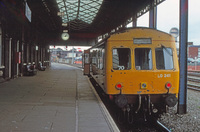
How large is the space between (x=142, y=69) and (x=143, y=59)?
344 millimetres

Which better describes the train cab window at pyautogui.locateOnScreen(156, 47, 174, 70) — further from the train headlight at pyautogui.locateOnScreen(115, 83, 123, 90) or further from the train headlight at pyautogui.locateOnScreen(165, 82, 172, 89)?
the train headlight at pyautogui.locateOnScreen(115, 83, 123, 90)

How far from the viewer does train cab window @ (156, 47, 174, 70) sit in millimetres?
7312

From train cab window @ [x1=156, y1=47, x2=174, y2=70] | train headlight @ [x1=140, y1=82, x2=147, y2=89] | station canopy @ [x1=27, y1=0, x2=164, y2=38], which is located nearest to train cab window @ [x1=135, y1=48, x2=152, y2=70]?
train cab window @ [x1=156, y1=47, x2=174, y2=70]

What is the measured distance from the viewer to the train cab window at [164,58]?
24.0 ft

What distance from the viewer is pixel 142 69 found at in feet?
23.8

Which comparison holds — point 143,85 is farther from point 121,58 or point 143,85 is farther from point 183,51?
point 183,51

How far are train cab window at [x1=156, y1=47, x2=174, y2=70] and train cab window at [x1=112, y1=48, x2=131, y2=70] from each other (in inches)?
34.7

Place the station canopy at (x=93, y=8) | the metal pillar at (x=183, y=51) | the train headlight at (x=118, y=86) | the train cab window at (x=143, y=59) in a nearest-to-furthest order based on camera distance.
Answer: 1. the train headlight at (x=118, y=86)
2. the train cab window at (x=143, y=59)
3. the metal pillar at (x=183, y=51)
4. the station canopy at (x=93, y=8)

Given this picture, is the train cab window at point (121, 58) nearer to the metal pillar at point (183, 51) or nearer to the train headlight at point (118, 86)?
the train headlight at point (118, 86)

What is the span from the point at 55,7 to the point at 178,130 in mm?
16637

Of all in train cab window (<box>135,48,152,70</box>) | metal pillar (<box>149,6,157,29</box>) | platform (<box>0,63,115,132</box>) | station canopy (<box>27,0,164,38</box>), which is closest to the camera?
platform (<box>0,63,115,132</box>)

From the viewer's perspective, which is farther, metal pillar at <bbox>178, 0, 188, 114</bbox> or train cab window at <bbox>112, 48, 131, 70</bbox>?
metal pillar at <bbox>178, 0, 188, 114</bbox>

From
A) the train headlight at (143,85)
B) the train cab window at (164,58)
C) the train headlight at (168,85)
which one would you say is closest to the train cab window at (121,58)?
the train headlight at (143,85)

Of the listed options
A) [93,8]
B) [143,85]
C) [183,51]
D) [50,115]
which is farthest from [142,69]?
[93,8]
